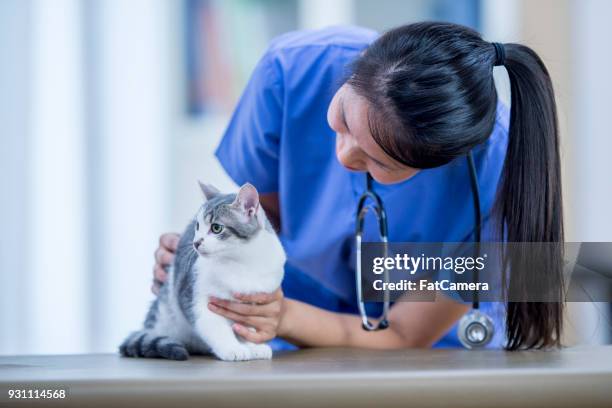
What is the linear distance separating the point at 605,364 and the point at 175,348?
0.39m

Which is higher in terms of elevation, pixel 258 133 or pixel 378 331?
pixel 258 133

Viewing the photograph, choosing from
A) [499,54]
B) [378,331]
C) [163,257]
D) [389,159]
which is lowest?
[378,331]

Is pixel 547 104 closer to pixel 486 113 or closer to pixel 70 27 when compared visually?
Answer: pixel 486 113

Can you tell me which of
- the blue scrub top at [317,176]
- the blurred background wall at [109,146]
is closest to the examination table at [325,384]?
the blue scrub top at [317,176]

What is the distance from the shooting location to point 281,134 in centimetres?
88

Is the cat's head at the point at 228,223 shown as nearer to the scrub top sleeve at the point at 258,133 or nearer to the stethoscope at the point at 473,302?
the stethoscope at the point at 473,302

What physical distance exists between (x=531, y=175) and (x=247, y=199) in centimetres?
29

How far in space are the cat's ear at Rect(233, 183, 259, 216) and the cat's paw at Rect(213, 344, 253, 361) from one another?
5.1 inches

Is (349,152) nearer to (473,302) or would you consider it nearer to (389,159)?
(389,159)

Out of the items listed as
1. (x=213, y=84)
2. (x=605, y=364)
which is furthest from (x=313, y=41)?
(x=213, y=84)

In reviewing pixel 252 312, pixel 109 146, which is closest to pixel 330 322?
pixel 252 312

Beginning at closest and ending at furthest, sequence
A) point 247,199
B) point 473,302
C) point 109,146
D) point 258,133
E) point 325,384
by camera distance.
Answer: point 325,384 < point 247,199 < point 473,302 < point 258,133 < point 109,146

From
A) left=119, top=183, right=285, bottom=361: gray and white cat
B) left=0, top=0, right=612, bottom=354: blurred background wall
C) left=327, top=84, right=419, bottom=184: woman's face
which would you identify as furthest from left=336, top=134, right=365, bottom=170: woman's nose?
left=0, top=0, right=612, bottom=354: blurred background wall

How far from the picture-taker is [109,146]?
65.7 inches
